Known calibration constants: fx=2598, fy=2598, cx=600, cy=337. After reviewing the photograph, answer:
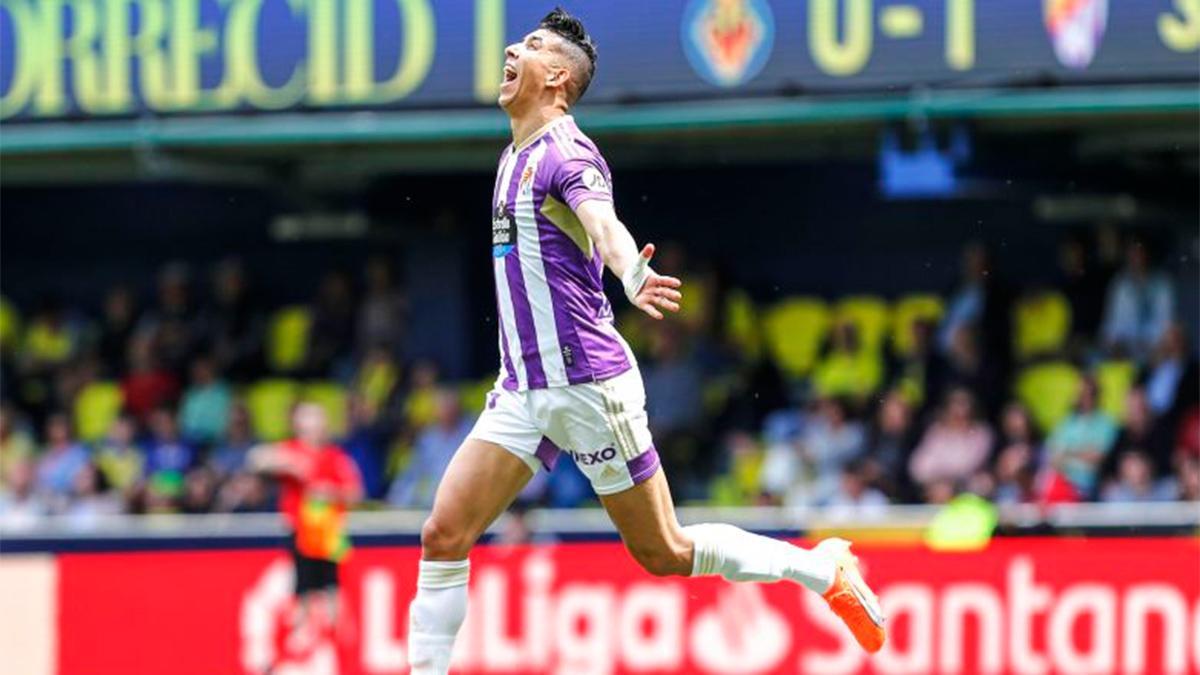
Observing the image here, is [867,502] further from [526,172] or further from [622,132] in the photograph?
[526,172]

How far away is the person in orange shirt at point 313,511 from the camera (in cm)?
1470

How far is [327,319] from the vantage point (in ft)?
63.0

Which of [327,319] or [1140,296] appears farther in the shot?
[327,319]

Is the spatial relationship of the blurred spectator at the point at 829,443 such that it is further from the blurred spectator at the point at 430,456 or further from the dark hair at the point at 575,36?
the dark hair at the point at 575,36

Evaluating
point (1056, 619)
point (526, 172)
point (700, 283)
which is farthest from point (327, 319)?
point (526, 172)

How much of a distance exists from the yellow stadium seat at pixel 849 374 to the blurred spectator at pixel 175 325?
4948 mm

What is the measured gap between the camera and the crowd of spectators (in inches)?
612

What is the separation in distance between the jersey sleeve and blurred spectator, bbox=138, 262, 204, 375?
1184cm

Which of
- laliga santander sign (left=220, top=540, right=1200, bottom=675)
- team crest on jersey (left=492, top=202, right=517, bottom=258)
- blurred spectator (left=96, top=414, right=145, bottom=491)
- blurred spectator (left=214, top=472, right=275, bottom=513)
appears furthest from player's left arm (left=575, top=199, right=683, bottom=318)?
blurred spectator (left=96, top=414, right=145, bottom=491)

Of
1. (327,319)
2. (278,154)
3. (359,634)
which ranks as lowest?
(359,634)

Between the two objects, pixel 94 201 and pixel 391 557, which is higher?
pixel 94 201

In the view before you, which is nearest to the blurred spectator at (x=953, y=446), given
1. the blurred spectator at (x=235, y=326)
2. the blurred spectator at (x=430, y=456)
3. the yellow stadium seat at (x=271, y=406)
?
the blurred spectator at (x=430, y=456)

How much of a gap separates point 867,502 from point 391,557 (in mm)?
2897

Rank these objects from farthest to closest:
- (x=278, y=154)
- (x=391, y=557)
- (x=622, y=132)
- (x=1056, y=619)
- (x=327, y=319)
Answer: (x=327, y=319) → (x=278, y=154) → (x=622, y=132) → (x=391, y=557) → (x=1056, y=619)
